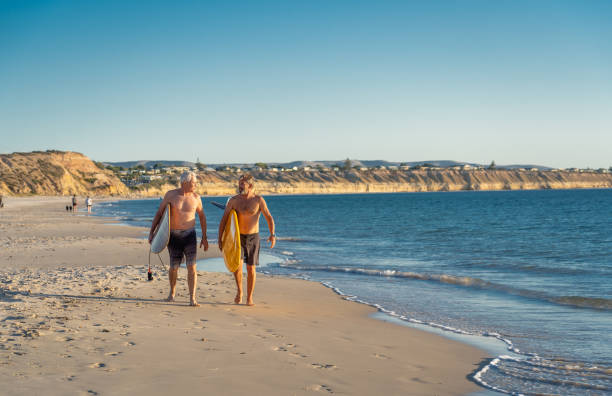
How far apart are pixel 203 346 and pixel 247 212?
2563 millimetres

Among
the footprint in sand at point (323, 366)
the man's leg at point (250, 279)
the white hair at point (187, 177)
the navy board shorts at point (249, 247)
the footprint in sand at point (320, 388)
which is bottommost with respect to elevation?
the footprint in sand at point (323, 366)

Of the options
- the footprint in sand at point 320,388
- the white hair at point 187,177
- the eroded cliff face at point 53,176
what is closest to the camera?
the footprint in sand at point 320,388

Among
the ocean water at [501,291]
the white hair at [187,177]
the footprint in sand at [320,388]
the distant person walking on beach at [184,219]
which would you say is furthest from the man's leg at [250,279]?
the footprint in sand at [320,388]

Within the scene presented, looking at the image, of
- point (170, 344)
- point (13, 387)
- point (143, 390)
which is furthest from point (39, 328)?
point (143, 390)

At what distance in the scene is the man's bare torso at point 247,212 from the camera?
25.2 feet

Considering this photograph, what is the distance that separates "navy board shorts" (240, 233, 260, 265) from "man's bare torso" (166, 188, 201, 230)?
2.69ft

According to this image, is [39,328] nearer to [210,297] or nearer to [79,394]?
[79,394]

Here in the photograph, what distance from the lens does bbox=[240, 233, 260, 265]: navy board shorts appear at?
772 centimetres

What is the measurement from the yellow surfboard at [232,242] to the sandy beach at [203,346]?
2.30ft

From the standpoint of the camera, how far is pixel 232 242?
7734 millimetres

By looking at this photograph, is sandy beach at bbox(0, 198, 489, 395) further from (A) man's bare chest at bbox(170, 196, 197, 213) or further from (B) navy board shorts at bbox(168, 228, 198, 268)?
(A) man's bare chest at bbox(170, 196, 197, 213)

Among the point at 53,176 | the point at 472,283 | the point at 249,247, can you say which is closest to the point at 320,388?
the point at 249,247

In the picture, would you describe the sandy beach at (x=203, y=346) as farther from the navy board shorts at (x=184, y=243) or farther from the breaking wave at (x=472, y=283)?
the breaking wave at (x=472, y=283)

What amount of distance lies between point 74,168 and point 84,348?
13390 cm
